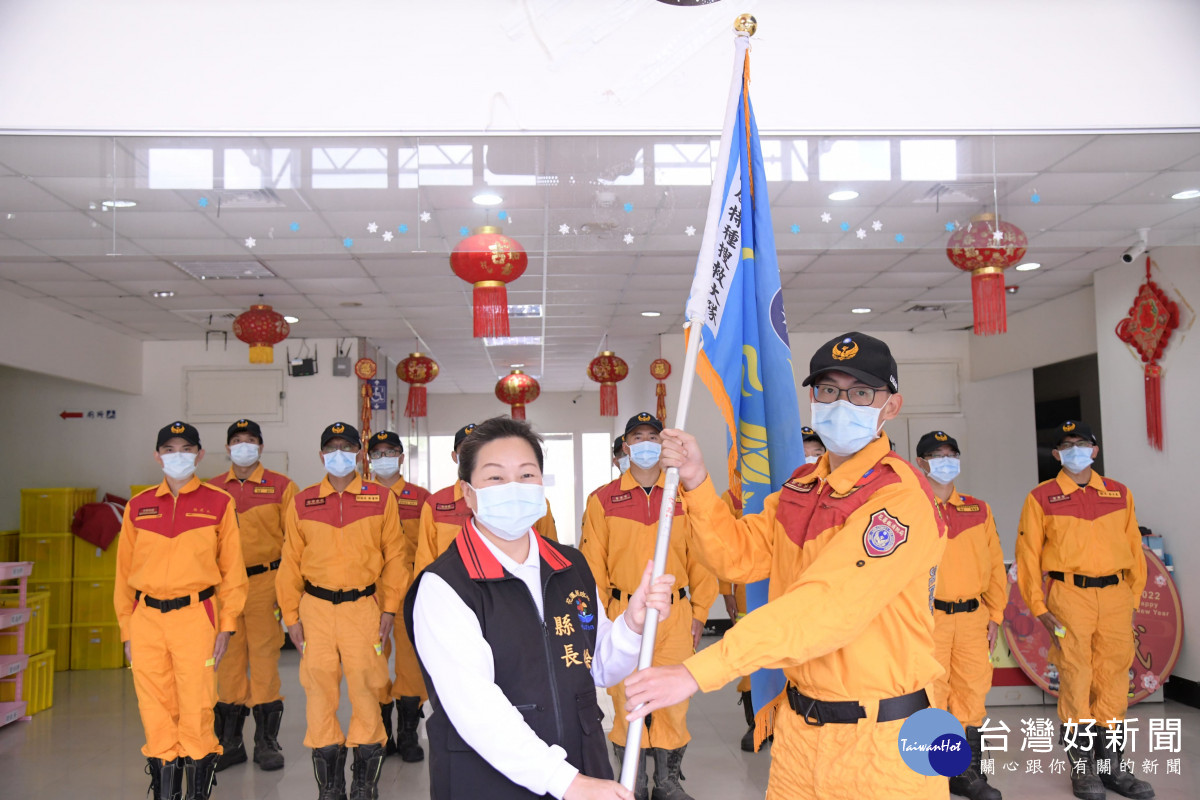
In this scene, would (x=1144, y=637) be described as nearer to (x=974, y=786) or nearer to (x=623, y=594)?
(x=974, y=786)

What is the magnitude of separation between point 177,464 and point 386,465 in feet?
5.13

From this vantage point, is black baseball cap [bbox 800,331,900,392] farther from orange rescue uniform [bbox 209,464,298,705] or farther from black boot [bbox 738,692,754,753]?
orange rescue uniform [bbox 209,464,298,705]

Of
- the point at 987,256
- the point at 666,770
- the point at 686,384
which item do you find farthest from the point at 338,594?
the point at 987,256

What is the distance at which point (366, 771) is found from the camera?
4027 mm

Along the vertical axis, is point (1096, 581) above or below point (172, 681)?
above

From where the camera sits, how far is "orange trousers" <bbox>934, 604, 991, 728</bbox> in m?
4.29

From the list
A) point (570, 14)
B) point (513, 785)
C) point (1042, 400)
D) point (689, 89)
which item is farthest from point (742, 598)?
point (1042, 400)

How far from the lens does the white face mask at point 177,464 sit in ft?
12.8

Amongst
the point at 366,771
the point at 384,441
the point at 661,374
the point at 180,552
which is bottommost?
the point at 366,771

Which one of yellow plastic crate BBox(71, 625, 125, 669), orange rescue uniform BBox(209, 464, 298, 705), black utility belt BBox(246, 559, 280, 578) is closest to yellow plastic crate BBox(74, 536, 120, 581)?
yellow plastic crate BBox(71, 625, 125, 669)

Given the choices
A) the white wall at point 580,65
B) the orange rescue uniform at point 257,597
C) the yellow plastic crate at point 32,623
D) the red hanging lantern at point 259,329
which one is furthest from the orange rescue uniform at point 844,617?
the yellow plastic crate at point 32,623

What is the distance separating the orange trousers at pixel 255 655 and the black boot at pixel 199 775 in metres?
1.08

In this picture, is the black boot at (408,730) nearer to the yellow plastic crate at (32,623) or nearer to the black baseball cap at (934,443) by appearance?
the yellow plastic crate at (32,623)

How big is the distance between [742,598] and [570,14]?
328 centimetres
